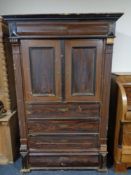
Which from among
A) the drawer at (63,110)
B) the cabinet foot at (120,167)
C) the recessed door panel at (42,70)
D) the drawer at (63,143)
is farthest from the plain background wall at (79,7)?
the cabinet foot at (120,167)

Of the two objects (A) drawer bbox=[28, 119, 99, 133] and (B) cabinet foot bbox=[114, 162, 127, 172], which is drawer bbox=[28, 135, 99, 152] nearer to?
(A) drawer bbox=[28, 119, 99, 133]

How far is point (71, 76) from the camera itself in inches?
71.3

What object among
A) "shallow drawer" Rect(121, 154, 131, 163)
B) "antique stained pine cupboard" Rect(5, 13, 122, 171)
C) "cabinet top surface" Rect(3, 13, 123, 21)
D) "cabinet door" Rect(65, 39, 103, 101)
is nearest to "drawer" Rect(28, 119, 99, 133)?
"antique stained pine cupboard" Rect(5, 13, 122, 171)

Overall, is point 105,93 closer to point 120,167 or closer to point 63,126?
point 63,126

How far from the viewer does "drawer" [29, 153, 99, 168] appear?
2033 millimetres

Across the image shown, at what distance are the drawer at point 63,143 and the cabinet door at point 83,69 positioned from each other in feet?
1.52

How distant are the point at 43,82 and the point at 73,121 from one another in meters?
0.54

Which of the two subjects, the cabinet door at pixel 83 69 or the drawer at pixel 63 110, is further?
the drawer at pixel 63 110

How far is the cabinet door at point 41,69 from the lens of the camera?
68.2 inches

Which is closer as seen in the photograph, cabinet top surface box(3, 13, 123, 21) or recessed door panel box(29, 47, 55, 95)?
cabinet top surface box(3, 13, 123, 21)

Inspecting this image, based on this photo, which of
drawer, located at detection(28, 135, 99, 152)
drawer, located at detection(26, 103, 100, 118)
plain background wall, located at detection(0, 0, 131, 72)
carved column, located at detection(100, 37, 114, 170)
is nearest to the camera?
carved column, located at detection(100, 37, 114, 170)

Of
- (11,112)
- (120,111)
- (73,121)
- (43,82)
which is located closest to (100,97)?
(120,111)

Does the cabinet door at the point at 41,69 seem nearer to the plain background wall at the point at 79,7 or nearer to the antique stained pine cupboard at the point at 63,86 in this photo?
the antique stained pine cupboard at the point at 63,86

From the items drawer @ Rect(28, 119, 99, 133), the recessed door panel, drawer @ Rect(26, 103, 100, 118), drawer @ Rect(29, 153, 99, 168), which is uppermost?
the recessed door panel
